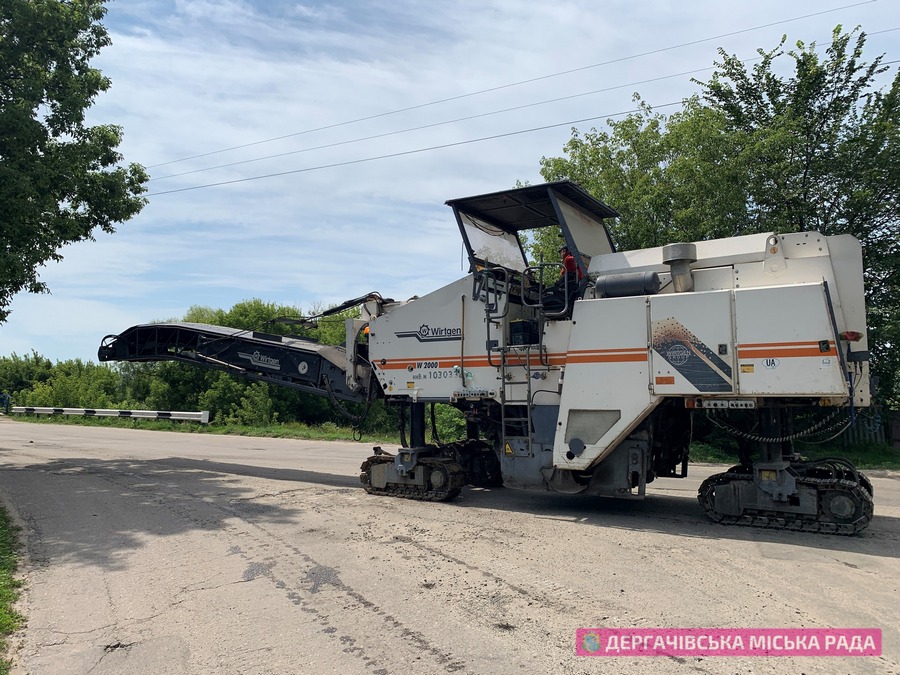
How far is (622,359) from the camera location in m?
7.70

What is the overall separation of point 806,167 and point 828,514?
11590 mm

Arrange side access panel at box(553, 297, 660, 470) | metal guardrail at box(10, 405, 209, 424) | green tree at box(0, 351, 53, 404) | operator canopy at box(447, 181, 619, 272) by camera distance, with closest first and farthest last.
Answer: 1. side access panel at box(553, 297, 660, 470)
2. operator canopy at box(447, 181, 619, 272)
3. metal guardrail at box(10, 405, 209, 424)
4. green tree at box(0, 351, 53, 404)

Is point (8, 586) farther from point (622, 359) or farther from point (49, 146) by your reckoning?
point (49, 146)

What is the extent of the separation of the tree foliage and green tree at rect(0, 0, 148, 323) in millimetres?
13768

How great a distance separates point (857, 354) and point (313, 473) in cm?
933

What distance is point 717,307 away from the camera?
718 cm

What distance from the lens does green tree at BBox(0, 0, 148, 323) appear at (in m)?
11.2

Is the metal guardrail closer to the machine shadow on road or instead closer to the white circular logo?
the machine shadow on road

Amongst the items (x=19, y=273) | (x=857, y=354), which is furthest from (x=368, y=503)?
(x=19, y=273)

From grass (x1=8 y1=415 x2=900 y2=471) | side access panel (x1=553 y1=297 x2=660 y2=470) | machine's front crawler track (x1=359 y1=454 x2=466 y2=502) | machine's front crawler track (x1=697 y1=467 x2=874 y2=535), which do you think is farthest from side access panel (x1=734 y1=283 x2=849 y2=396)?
grass (x1=8 y1=415 x2=900 y2=471)

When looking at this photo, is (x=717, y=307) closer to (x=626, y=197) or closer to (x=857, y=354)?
(x=857, y=354)

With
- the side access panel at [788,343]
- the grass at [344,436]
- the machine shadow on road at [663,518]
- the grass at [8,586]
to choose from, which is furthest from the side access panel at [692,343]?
the grass at [8,586]

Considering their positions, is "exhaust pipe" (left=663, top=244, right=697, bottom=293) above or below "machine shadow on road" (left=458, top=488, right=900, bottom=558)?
above

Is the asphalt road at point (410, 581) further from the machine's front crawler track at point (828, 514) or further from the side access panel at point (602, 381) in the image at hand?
the side access panel at point (602, 381)
